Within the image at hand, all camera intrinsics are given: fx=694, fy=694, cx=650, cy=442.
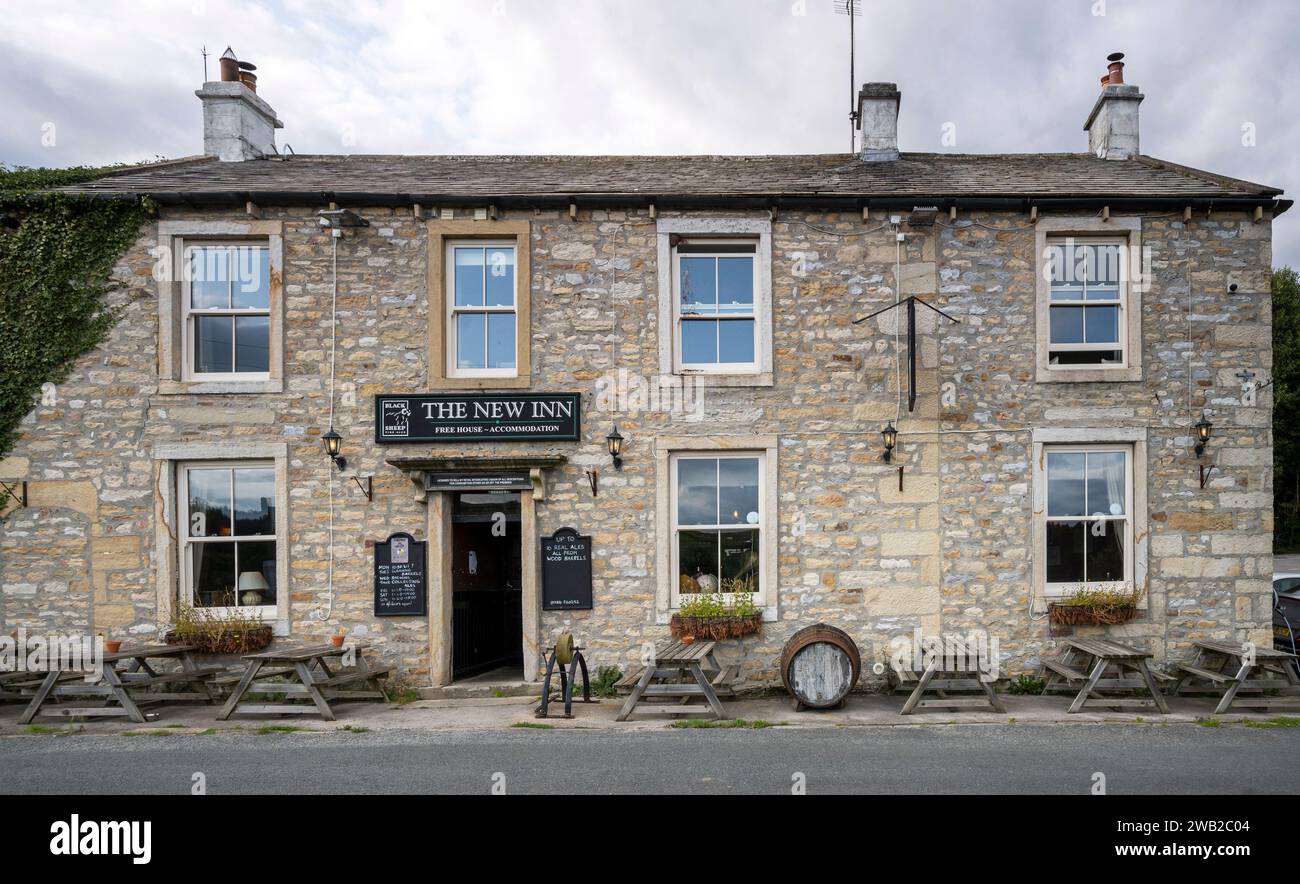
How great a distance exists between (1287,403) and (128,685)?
3348 cm

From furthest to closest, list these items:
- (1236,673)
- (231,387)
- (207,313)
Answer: (207,313) < (231,387) < (1236,673)

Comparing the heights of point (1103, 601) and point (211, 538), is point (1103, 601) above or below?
below

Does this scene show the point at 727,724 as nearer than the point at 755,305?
Yes

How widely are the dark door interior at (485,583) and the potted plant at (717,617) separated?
2.21 meters

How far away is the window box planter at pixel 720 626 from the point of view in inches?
329

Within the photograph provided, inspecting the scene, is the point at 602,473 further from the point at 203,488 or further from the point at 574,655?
the point at 203,488

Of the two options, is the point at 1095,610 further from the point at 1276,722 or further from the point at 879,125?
the point at 879,125

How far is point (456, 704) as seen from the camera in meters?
8.12

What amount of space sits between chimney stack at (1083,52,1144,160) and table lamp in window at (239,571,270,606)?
13.2 meters

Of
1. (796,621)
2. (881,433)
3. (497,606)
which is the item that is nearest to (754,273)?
(881,433)

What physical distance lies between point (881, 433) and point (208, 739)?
26.3 feet

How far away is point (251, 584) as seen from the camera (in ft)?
28.5

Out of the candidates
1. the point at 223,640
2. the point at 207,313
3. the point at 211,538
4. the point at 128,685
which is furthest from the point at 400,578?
the point at 207,313

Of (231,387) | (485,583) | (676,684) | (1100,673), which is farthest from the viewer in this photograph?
(485,583)
